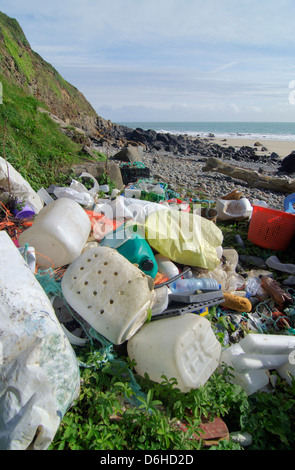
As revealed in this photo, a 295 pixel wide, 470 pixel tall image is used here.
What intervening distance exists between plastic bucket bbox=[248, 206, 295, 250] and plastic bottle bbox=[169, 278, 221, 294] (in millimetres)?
1793

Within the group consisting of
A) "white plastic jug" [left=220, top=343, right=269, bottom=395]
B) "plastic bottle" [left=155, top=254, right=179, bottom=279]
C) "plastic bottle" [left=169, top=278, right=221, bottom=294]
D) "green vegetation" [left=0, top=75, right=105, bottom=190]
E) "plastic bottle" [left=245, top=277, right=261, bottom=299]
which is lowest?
"plastic bottle" [left=245, top=277, right=261, bottom=299]

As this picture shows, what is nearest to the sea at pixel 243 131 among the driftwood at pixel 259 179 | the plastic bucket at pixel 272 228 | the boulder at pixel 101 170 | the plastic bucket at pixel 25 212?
the driftwood at pixel 259 179

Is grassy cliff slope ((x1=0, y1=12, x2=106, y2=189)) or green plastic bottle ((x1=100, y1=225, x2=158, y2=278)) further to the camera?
grassy cliff slope ((x1=0, y1=12, x2=106, y2=189))

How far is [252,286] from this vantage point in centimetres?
310

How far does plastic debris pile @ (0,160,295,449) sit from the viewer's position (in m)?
1.31

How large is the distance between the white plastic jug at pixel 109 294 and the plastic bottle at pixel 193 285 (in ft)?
2.00

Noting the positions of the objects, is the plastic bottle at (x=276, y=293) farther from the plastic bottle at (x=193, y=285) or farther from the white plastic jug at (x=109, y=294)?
the white plastic jug at (x=109, y=294)

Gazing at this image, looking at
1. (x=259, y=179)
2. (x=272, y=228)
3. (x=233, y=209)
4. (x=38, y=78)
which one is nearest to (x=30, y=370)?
(x=272, y=228)

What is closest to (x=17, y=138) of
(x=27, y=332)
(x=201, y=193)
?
(x=201, y=193)

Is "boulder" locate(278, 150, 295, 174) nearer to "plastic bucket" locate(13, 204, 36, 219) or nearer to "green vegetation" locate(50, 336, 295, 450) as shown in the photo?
"plastic bucket" locate(13, 204, 36, 219)

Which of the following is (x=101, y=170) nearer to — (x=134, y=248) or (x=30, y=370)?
(x=134, y=248)

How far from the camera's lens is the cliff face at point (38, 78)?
12445 mm

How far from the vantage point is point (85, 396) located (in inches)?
64.1

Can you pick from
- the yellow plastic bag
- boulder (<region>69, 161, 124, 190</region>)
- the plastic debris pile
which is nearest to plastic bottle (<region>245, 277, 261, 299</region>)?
the plastic debris pile
